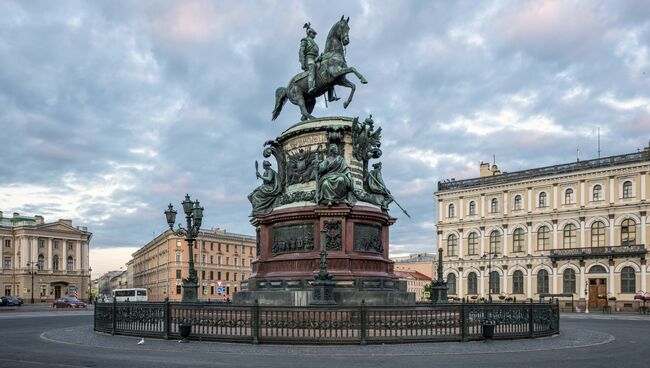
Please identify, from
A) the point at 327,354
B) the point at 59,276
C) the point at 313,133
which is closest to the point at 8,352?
the point at 327,354

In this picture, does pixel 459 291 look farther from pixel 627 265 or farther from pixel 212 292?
pixel 212 292

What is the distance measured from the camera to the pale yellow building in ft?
366

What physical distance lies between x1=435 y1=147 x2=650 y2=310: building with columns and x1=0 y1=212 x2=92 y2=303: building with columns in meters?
73.6

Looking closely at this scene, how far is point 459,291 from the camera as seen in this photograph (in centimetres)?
8512

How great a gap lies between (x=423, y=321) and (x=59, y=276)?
383 ft

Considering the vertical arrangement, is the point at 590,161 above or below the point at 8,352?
above

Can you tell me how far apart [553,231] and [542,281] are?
6159 mm

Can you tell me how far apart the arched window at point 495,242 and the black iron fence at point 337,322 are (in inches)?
2465

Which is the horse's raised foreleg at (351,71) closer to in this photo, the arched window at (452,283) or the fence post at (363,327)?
the fence post at (363,327)

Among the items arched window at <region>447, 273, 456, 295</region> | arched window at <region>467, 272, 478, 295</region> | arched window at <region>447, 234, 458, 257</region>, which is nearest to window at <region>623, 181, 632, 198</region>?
arched window at <region>467, 272, 478, 295</region>

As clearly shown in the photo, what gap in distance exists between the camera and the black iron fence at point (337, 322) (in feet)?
59.2

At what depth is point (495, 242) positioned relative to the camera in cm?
8231

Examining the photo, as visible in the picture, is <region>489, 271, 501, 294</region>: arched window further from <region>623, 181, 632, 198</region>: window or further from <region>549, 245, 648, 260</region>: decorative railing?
<region>623, 181, 632, 198</region>: window

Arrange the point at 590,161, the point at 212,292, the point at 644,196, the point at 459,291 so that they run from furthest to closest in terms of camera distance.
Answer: the point at 212,292, the point at 459,291, the point at 590,161, the point at 644,196
